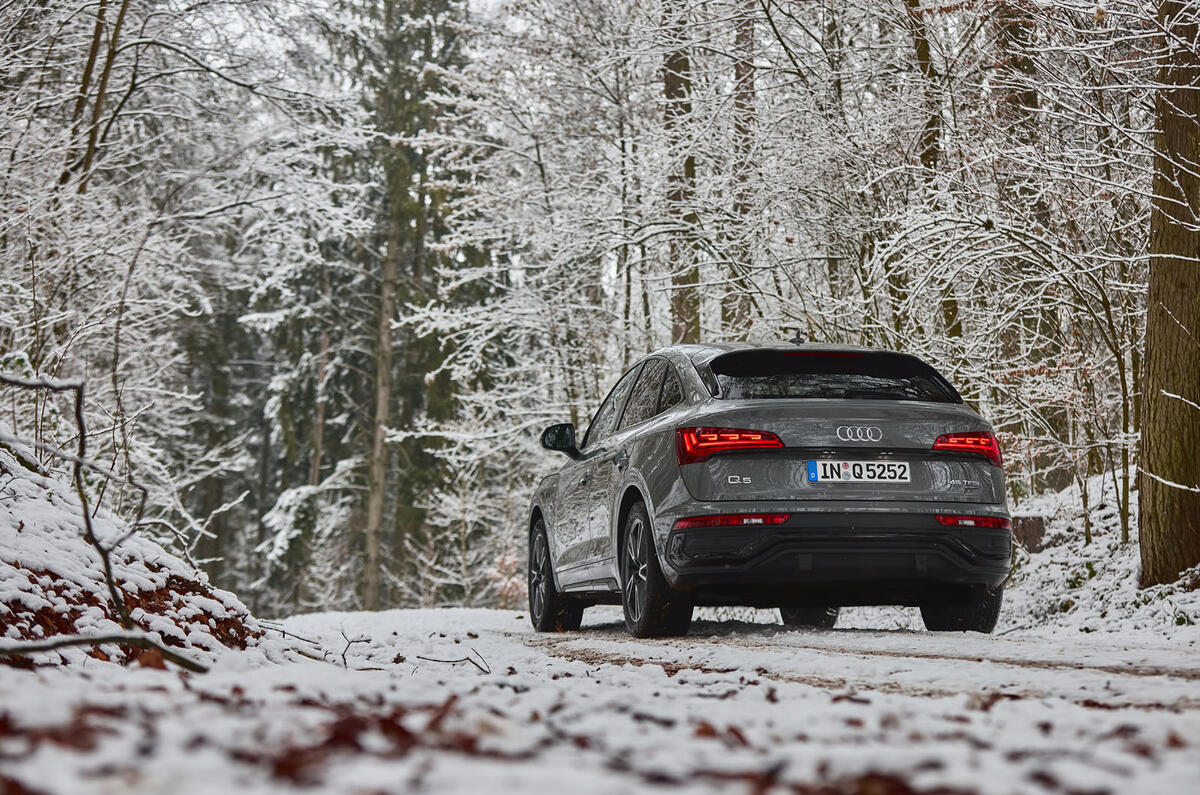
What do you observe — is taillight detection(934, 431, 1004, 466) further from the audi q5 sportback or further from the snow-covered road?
the snow-covered road

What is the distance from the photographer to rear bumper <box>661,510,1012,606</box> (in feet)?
19.5

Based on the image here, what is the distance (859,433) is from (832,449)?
167mm

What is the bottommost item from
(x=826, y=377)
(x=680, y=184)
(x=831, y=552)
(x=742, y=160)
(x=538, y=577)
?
(x=538, y=577)

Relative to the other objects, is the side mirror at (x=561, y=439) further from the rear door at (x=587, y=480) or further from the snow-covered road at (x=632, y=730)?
the snow-covered road at (x=632, y=730)

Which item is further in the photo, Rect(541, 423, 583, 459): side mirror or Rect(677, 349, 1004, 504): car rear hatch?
Rect(541, 423, 583, 459): side mirror

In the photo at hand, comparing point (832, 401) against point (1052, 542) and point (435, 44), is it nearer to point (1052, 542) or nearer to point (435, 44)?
point (1052, 542)

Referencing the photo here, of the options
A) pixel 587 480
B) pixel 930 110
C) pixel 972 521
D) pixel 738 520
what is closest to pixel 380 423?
pixel 930 110

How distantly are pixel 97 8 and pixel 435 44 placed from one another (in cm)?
1677

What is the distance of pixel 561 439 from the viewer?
8.24 meters

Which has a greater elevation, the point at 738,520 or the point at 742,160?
Result: the point at 742,160

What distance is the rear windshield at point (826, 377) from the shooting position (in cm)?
632

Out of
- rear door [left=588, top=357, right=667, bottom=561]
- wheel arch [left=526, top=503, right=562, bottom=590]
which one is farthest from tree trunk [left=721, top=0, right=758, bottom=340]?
rear door [left=588, top=357, right=667, bottom=561]

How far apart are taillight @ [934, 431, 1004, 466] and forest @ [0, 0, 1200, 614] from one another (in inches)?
76.6

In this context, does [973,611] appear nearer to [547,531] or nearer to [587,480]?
[587,480]
